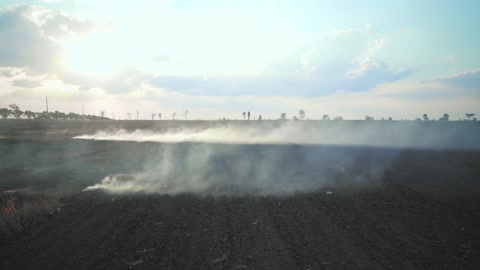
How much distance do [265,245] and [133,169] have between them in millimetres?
14481

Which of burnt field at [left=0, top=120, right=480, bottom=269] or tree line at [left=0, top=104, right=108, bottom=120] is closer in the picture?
burnt field at [left=0, top=120, right=480, bottom=269]

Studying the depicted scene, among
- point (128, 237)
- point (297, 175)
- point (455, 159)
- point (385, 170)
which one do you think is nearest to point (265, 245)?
point (128, 237)

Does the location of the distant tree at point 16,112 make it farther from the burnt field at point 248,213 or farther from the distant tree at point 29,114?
the burnt field at point 248,213

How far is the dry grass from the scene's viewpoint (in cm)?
1190

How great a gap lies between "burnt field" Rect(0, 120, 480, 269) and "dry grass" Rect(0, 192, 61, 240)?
0.05 meters

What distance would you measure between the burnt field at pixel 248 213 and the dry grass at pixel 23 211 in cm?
5

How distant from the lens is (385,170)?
18.8 metres

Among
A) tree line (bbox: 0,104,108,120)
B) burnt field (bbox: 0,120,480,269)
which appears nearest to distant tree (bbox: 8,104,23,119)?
tree line (bbox: 0,104,108,120)

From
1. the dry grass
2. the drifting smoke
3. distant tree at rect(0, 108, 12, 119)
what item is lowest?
the dry grass

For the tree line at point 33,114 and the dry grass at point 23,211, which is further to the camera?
the tree line at point 33,114

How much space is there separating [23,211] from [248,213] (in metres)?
9.72

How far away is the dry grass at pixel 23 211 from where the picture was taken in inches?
468

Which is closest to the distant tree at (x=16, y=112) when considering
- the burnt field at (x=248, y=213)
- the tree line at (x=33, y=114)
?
the tree line at (x=33, y=114)

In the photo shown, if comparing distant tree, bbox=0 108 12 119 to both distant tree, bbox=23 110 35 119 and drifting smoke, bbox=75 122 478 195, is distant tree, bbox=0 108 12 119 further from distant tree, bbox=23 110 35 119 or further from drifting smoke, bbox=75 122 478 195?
drifting smoke, bbox=75 122 478 195
